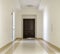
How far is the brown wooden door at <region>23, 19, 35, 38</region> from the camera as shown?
770 inches

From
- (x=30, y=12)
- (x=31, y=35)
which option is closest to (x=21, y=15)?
(x=30, y=12)

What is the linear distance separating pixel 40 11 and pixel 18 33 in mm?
3411

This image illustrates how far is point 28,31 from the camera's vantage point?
19734mm

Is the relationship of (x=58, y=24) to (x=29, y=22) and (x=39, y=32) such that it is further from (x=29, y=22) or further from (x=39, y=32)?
(x=29, y=22)

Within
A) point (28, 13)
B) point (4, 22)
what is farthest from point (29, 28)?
point (4, 22)

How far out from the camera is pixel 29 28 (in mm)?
19859

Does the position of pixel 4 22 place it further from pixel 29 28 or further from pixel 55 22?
pixel 29 28

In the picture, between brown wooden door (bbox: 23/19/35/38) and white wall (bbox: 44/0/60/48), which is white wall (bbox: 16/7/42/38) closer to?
brown wooden door (bbox: 23/19/35/38)

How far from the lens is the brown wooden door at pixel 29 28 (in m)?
19.6

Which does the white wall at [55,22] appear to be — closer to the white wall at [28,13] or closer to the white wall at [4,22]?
the white wall at [4,22]

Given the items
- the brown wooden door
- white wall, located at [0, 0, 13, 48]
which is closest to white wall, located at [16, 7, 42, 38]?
the brown wooden door

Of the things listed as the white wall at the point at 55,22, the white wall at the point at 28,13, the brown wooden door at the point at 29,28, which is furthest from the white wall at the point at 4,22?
the brown wooden door at the point at 29,28

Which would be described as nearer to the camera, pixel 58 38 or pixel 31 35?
pixel 58 38

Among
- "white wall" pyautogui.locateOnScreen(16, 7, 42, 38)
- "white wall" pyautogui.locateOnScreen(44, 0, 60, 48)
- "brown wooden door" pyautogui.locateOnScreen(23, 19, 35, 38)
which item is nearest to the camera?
"white wall" pyautogui.locateOnScreen(44, 0, 60, 48)
